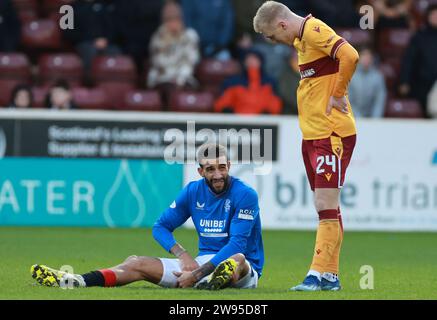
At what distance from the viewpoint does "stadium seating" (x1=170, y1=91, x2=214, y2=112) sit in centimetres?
1752

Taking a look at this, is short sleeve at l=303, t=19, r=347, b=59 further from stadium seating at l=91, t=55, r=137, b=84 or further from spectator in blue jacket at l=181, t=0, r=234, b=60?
spectator in blue jacket at l=181, t=0, r=234, b=60

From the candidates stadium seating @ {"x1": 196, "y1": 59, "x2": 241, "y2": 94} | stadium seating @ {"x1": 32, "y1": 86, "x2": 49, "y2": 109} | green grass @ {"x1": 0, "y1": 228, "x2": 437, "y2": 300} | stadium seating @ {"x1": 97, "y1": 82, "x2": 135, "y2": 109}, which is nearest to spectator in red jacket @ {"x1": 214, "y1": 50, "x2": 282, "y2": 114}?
stadium seating @ {"x1": 196, "y1": 59, "x2": 241, "y2": 94}

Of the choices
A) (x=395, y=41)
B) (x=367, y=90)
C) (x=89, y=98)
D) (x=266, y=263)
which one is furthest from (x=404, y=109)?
(x=266, y=263)

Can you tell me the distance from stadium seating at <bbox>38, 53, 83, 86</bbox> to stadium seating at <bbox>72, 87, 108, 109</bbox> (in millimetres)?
509

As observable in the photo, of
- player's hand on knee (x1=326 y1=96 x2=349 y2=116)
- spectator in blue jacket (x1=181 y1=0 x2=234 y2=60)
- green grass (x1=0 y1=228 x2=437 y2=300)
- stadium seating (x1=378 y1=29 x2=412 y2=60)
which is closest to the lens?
green grass (x1=0 y1=228 x2=437 y2=300)

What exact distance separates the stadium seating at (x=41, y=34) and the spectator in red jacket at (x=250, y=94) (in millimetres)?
2986

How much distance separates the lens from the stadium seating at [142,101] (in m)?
17.4

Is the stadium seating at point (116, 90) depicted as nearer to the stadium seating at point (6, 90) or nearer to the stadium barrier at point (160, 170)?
the stadium seating at point (6, 90)

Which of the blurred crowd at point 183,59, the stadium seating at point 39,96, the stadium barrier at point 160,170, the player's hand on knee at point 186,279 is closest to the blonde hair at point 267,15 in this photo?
the player's hand on knee at point 186,279

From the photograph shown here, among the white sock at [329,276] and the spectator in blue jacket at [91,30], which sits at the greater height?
the spectator in blue jacket at [91,30]

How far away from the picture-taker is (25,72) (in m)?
17.8
